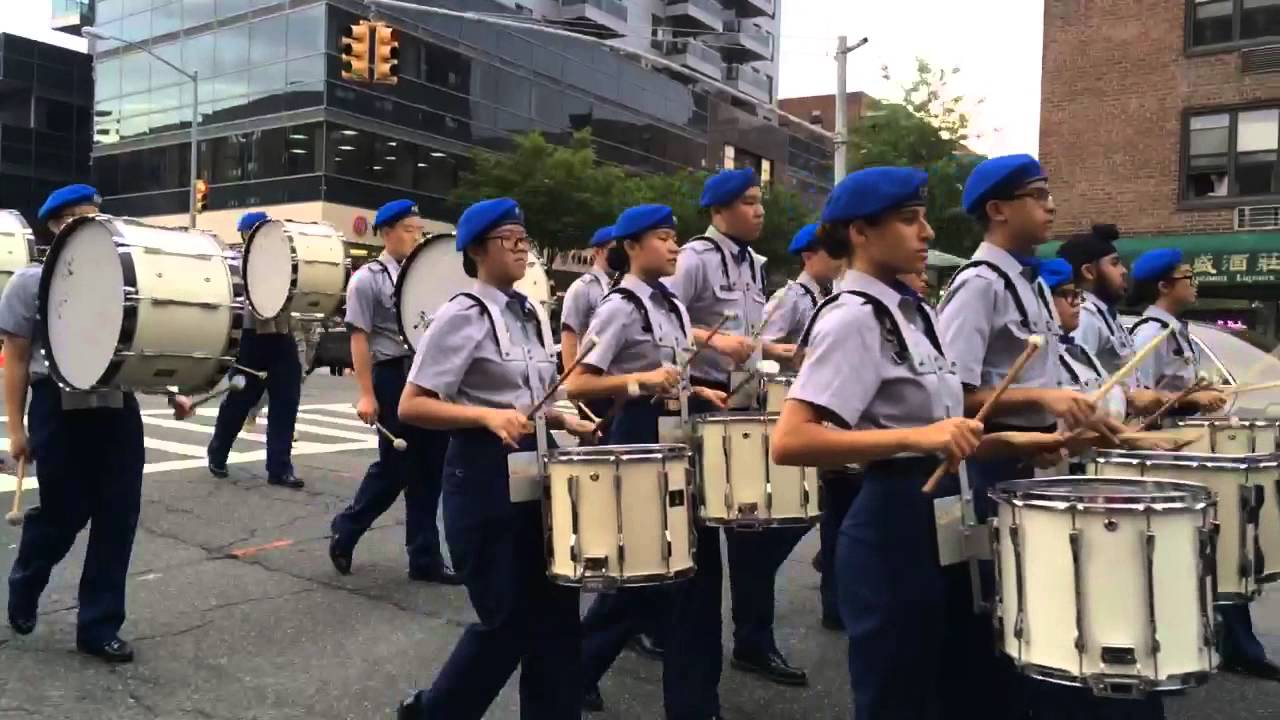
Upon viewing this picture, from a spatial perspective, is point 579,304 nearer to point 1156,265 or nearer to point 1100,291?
point 1100,291

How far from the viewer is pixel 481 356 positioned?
3.74m

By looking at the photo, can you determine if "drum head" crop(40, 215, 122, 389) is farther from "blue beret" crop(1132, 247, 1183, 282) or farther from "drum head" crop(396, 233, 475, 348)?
"blue beret" crop(1132, 247, 1183, 282)

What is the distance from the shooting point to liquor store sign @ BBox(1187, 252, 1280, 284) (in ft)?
71.6

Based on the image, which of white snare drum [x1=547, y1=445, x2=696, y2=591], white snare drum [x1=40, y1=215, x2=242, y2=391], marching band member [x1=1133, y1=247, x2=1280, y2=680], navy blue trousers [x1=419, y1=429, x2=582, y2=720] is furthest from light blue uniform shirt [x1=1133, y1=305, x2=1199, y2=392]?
white snare drum [x1=40, y1=215, x2=242, y2=391]

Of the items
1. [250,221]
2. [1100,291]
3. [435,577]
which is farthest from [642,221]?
[250,221]

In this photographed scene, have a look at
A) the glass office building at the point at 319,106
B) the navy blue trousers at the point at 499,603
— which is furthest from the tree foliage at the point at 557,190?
the navy blue trousers at the point at 499,603

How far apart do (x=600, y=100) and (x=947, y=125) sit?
19.5m

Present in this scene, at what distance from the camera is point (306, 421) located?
47.1ft

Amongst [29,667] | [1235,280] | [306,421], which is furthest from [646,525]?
[1235,280]

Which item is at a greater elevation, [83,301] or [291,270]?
[291,270]

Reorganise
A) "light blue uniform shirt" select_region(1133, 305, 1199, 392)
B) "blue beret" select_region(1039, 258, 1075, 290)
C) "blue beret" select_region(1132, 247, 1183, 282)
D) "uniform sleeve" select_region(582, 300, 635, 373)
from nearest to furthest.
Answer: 1. "uniform sleeve" select_region(582, 300, 635, 373)
2. "blue beret" select_region(1039, 258, 1075, 290)
3. "light blue uniform shirt" select_region(1133, 305, 1199, 392)
4. "blue beret" select_region(1132, 247, 1183, 282)

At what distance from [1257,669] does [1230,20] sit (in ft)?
69.3

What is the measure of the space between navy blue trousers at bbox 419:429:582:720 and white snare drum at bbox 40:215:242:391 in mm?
1786

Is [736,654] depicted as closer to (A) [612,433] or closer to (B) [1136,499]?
(A) [612,433]
